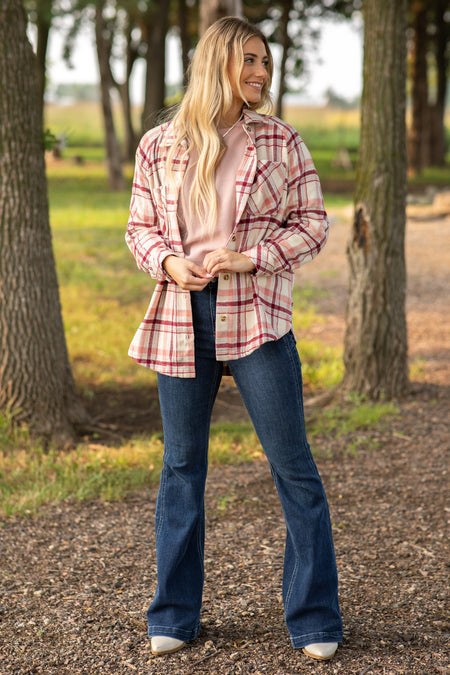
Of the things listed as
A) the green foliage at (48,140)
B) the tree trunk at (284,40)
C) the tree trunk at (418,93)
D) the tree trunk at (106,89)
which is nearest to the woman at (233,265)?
the green foliage at (48,140)

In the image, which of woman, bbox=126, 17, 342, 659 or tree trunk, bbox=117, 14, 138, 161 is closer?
woman, bbox=126, 17, 342, 659

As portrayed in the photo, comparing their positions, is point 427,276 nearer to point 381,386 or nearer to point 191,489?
point 381,386

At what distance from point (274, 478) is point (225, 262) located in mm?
782

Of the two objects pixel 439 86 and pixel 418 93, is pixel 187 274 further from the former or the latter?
pixel 439 86

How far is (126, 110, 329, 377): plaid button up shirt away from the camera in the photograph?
2.46m

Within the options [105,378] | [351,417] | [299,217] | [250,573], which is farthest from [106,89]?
[299,217]

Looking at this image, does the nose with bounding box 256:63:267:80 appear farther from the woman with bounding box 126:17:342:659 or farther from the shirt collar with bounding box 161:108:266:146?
the shirt collar with bounding box 161:108:266:146

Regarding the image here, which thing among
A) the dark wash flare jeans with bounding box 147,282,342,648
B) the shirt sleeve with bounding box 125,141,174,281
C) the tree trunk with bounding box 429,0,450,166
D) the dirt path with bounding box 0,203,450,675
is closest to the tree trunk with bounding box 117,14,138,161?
the tree trunk with bounding box 429,0,450,166

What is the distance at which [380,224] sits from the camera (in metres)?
5.50

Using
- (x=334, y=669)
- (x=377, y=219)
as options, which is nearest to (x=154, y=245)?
(x=334, y=669)

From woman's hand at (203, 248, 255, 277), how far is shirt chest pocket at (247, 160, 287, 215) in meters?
0.19

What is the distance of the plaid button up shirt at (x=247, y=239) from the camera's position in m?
2.46

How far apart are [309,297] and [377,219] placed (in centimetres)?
475

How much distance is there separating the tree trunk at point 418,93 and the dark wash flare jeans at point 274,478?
85.8 ft
